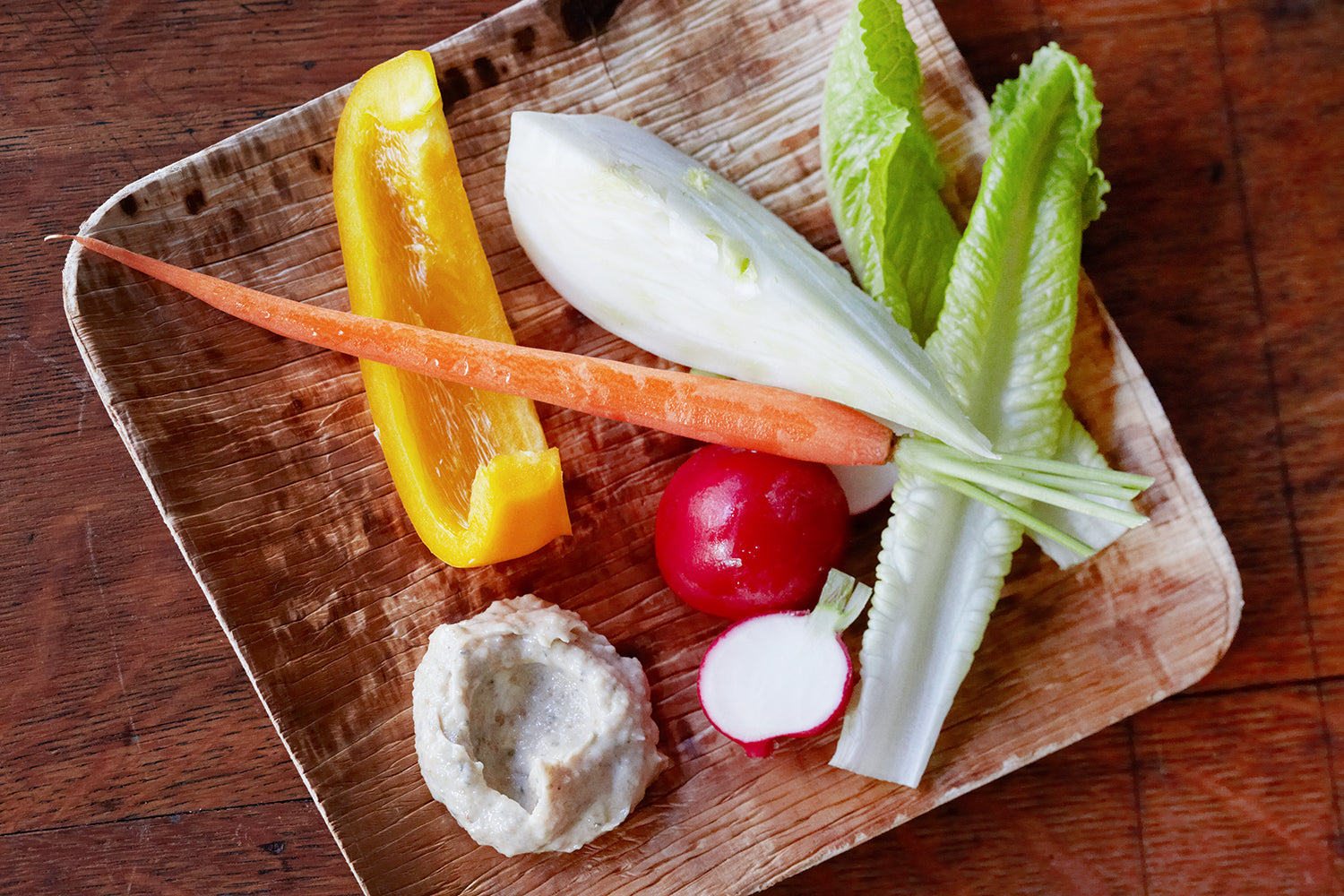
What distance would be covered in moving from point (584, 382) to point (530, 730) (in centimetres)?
50

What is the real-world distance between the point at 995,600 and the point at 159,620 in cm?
127

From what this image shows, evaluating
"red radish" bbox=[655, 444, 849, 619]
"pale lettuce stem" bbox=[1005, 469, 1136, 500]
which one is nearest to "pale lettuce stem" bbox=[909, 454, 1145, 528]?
"pale lettuce stem" bbox=[1005, 469, 1136, 500]

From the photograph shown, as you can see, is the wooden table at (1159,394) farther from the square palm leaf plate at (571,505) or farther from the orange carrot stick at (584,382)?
the orange carrot stick at (584,382)

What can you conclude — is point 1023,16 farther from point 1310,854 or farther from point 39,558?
point 39,558

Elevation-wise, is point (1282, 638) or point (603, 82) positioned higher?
point (603, 82)

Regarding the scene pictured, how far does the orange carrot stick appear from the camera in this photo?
3.77ft

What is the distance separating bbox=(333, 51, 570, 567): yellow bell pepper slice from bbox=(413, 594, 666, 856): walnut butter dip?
0.40 feet

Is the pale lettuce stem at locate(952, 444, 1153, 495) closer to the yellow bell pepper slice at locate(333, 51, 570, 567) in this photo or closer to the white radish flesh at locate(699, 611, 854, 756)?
the white radish flesh at locate(699, 611, 854, 756)

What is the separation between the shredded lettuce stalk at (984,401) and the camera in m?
1.17

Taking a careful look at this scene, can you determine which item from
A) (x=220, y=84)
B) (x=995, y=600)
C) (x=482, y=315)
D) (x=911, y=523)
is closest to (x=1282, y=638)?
(x=995, y=600)

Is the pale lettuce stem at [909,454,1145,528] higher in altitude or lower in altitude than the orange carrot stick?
lower

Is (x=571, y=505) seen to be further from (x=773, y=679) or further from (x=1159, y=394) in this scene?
(x=1159, y=394)

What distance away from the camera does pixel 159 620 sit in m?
1.33

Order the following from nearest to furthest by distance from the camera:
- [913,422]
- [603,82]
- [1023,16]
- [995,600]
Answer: [913,422] < [995,600] < [603,82] < [1023,16]
